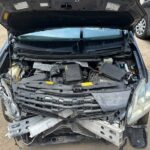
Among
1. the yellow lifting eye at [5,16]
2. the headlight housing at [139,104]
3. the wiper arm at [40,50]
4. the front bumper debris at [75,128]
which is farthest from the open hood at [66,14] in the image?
the front bumper debris at [75,128]

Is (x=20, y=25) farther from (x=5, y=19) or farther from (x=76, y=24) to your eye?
(x=76, y=24)

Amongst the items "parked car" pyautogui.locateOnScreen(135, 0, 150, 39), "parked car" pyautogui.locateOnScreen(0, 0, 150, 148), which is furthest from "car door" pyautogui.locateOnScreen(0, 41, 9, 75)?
"parked car" pyautogui.locateOnScreen(135, 0, 150, 39)

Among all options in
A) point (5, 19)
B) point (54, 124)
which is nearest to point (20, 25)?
point (5, 19)

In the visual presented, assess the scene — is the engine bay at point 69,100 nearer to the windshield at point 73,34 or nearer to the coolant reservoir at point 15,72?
the coolant reservoir at point 15,72

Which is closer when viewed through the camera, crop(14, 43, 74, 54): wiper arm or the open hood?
the open hood

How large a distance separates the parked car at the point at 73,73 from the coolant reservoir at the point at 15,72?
14 mm

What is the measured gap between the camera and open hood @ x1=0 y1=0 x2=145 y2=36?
3611mm

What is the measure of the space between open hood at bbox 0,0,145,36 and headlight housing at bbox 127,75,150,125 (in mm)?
889

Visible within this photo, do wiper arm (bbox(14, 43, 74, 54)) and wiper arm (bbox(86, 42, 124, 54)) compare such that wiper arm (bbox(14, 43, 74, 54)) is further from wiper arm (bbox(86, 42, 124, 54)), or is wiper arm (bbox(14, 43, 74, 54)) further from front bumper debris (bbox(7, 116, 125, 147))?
front bumper debris (bbox(7, 116, 125, 147))

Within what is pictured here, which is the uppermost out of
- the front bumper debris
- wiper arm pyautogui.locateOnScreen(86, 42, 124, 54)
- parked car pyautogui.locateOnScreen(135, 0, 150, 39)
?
wiper arm pyautogui.locateOnScreen(86, 42, 124, 54)

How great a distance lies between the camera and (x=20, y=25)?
13.9 feet

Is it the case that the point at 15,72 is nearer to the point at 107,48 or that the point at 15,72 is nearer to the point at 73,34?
the point at 73,34

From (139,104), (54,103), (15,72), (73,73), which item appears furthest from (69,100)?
(15,72)

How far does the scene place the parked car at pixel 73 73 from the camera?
3.53m
